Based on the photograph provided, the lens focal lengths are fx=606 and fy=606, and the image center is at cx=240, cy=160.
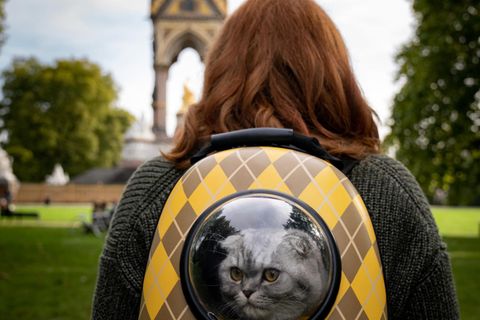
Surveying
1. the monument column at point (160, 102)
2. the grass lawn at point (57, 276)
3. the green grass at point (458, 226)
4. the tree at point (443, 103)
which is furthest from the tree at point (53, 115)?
the tree at point (443, 103)

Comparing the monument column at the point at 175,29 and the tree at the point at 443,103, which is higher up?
the tree at the point at 443,103

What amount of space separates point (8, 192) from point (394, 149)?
110ft

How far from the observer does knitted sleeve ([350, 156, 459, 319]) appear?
4.80 feet

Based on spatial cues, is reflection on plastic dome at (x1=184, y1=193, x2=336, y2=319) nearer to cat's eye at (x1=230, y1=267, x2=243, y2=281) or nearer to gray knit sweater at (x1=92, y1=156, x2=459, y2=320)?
cat's eye at (x1=230, y1=267, x2=243, y2=281)

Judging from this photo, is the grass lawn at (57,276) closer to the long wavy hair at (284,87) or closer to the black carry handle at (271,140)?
the long wavy hair at (284,87)

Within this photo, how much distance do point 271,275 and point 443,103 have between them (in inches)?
606

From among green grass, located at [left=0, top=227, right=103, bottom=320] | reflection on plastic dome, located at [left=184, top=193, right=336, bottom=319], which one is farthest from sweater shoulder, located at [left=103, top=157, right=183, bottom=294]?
green grass, located at [left=0, top=227, right=103, bottom=320]

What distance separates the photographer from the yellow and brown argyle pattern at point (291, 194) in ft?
4.32

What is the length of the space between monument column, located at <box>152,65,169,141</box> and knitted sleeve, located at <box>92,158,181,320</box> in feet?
151

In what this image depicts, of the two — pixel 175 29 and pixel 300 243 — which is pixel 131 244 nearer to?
pixel 300 243

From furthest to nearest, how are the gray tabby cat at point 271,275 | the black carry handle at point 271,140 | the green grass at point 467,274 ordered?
the green grass at point 467,274, the black carry handle at point 271,140, the gray tabby cat at point 271,275

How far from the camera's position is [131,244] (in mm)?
1554

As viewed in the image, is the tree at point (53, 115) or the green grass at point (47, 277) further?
the tree at point (53, 115)

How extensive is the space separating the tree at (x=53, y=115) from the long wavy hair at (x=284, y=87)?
166 ft
